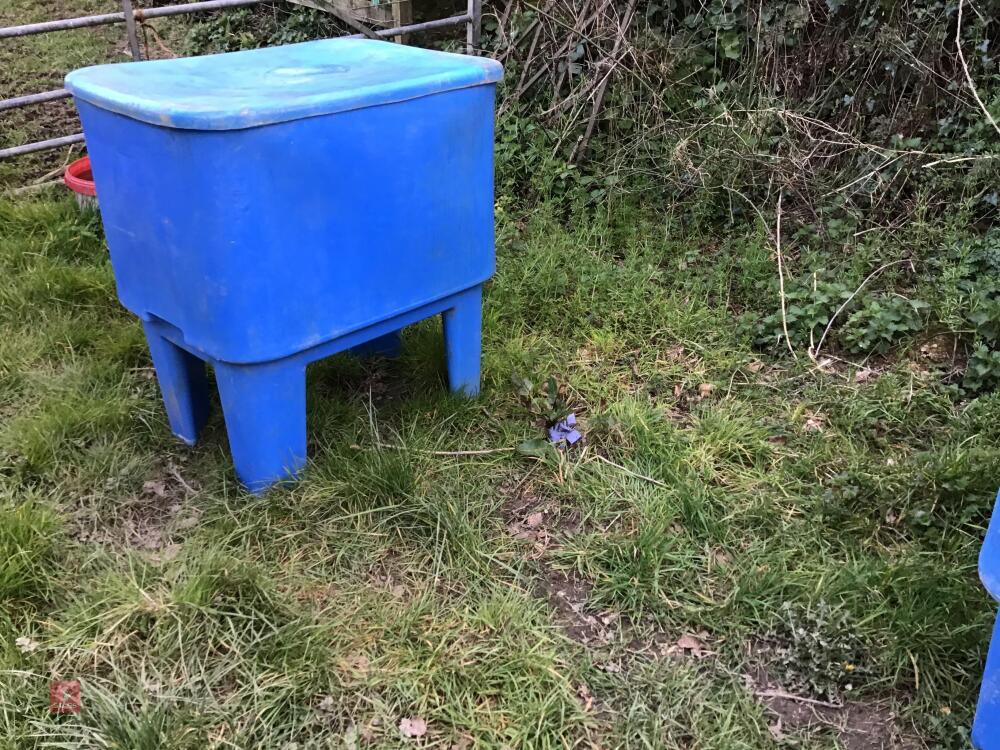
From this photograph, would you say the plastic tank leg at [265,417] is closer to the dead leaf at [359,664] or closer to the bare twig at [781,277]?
the dead leaf at [359,664]

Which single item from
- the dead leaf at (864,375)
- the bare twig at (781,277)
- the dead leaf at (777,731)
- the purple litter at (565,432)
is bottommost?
the dead leaf at (777,731)

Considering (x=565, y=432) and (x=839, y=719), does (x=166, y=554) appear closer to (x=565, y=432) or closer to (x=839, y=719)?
(x=565, y=432)

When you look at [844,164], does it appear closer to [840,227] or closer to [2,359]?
[840,227]

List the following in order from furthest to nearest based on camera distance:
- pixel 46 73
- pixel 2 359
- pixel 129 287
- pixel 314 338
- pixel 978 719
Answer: pixel 46 73 < pixel 2 359 < pixel 129 287 < pixel 314 338 < pixel 978 719

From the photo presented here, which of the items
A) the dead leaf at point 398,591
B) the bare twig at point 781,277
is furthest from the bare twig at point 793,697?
the bare twig at point 781,277

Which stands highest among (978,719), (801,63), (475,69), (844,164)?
(475,69)

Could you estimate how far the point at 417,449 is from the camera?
2.49 meters

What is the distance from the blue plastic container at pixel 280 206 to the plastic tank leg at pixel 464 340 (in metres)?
0.09

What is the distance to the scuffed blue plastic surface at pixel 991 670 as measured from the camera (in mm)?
1444

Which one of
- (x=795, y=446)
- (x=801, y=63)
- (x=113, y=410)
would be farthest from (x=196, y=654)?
(x=801, y=63)

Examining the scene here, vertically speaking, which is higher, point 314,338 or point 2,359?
point 314,338

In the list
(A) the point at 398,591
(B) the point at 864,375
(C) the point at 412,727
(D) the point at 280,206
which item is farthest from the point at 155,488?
(B) the point at 864,375

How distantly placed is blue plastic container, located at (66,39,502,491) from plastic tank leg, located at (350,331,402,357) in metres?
0.56

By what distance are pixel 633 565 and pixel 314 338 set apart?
980mm
